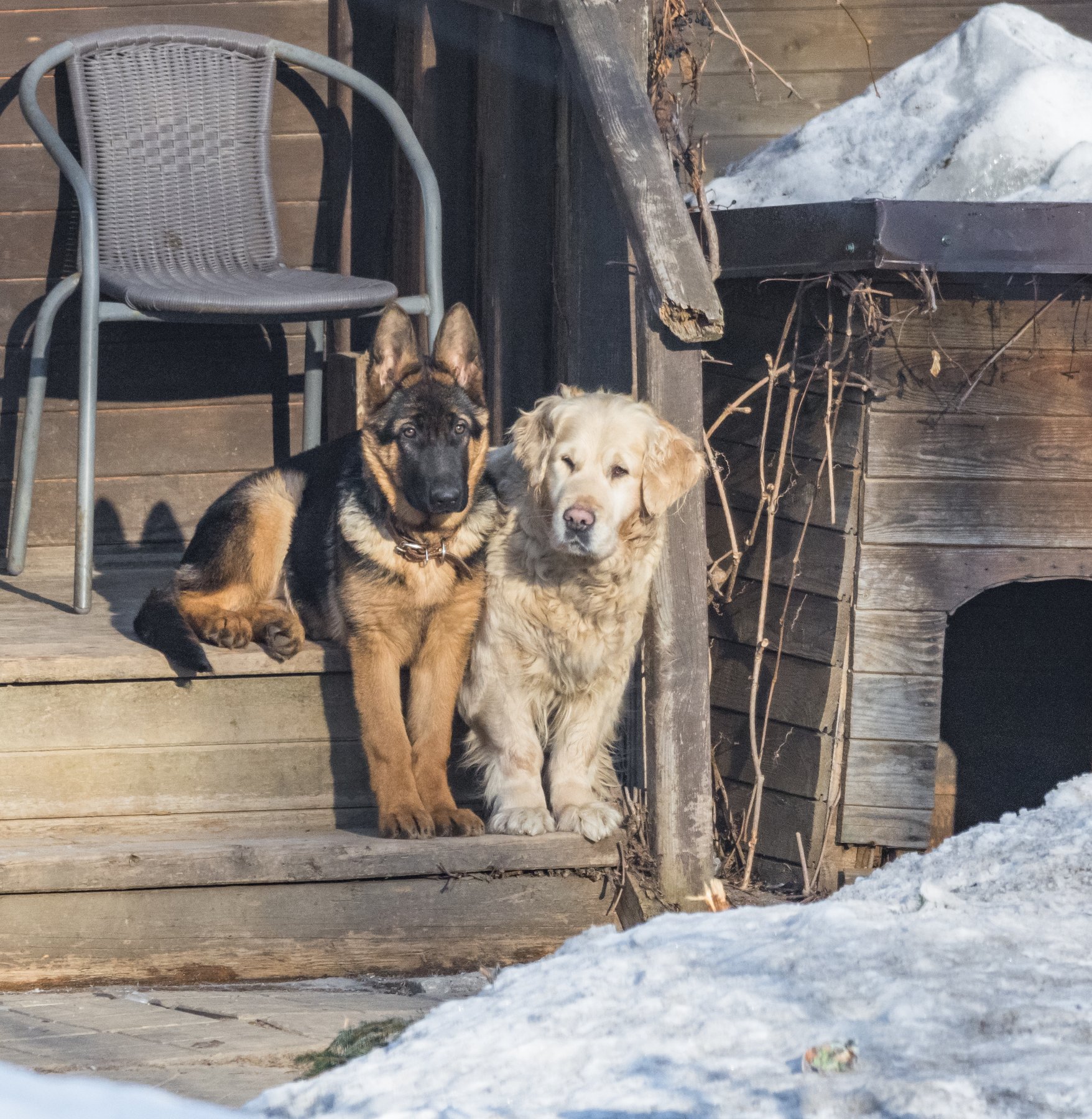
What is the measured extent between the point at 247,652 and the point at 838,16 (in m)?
3.49

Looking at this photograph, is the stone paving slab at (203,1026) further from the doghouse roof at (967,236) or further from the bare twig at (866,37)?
the bare twig at (866,37)

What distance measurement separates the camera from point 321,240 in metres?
5.00

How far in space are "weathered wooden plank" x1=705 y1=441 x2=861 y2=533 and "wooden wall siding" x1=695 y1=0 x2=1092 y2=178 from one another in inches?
59.7

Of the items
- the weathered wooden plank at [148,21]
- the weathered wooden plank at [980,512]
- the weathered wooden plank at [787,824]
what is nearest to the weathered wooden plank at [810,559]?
the weathered wooden plank at [980,512]

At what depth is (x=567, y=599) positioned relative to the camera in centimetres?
330

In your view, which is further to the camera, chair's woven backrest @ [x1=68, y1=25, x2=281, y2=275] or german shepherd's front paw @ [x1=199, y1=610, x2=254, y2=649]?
chair's woven backrest @ [x1=68, y1=25, x2=281, y2=275]

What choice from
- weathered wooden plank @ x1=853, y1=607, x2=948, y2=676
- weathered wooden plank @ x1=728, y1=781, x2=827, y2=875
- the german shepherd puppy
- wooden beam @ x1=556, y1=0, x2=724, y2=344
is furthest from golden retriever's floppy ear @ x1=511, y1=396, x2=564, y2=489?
weathered wooden plank @ x1=728, y1=781, x2=827, y2=875

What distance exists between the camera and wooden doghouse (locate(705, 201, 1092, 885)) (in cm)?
392

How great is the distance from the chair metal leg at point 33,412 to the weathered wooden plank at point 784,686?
7.26 feet

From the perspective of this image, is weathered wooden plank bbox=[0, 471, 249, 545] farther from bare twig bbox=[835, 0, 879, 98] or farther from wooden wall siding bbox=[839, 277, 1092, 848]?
bare twig bbox=[835, 0, 879, 98]

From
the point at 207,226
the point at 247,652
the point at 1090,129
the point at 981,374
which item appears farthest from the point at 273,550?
the point at 1090,129

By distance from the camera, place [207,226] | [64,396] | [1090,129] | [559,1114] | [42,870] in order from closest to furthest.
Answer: [559,1114]
[42,870]
[1090,129]
[207,226]
[64,396]

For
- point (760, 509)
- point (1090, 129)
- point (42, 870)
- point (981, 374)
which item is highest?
point (1090, 129)

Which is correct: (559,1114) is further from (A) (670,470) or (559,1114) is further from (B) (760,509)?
(B) (760,509)
